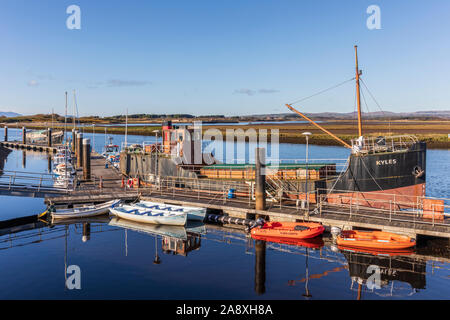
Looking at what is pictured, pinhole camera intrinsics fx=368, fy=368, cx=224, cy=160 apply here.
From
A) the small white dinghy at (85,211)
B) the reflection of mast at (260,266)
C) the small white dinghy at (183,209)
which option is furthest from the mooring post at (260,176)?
the small white dinghy at (85,211)

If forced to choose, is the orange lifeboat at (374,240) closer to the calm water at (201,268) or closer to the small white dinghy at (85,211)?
the calm water at (201,268)

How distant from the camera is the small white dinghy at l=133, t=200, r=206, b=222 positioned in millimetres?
28422

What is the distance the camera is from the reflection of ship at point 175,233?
2406 centimetres

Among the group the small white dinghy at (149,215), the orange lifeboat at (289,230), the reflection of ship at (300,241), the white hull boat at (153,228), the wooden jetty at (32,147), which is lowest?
the reflection of ship at (300,241)

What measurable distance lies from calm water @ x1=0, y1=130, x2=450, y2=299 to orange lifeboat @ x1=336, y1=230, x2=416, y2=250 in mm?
877

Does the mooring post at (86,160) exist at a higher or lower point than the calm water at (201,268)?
higher

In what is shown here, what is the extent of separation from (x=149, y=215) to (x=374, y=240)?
16.2 meters

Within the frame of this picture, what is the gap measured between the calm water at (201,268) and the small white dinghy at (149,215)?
3.24ft

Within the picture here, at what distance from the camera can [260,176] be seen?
27.0m

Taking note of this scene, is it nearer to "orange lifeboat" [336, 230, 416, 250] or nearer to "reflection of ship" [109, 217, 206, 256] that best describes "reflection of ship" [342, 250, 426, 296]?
"orange lifeboat" [336, 230, 416, 250]

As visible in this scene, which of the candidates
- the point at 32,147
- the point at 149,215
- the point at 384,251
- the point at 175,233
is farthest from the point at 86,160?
the point at 32,147

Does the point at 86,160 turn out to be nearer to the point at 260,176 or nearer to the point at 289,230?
the point at 260,176

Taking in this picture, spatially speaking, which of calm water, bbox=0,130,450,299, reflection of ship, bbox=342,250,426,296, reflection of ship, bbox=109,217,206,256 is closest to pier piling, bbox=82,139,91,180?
reflection of ship, bbox=109,217,206,256
